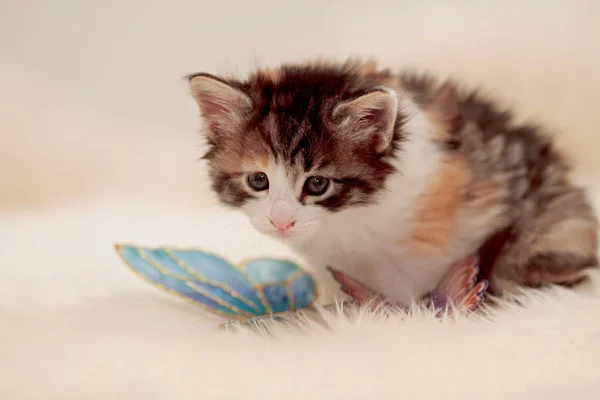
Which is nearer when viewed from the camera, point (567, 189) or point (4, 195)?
point (567, 189)

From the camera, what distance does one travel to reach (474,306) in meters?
1.54

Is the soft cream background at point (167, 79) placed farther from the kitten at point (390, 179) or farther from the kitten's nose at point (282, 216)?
the kitten's nose at point (282, 216)

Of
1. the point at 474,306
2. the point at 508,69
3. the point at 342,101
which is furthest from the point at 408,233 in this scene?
the point at 508,69

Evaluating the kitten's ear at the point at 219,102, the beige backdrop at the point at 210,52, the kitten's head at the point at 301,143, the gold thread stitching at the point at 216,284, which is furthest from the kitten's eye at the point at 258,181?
the beige backdrop at the point at 210,52

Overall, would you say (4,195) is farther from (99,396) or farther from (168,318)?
(99,396)

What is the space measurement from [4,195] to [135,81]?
0.70 metres

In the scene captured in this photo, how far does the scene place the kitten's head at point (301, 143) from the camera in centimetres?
145

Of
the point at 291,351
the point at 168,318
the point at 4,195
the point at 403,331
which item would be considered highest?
the point at 403,331

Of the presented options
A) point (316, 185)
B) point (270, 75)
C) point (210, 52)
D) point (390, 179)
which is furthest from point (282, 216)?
point (210, 52)

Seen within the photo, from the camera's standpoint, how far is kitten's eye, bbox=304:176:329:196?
147cm

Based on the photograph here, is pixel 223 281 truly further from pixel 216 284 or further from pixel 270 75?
pixel 270 75

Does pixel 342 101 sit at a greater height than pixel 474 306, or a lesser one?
greater

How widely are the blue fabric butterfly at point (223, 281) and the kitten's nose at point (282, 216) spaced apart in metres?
0.34

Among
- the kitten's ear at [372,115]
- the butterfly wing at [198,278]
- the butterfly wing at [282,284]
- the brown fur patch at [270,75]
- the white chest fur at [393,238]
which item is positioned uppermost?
the kitten's ear at [372,115]
